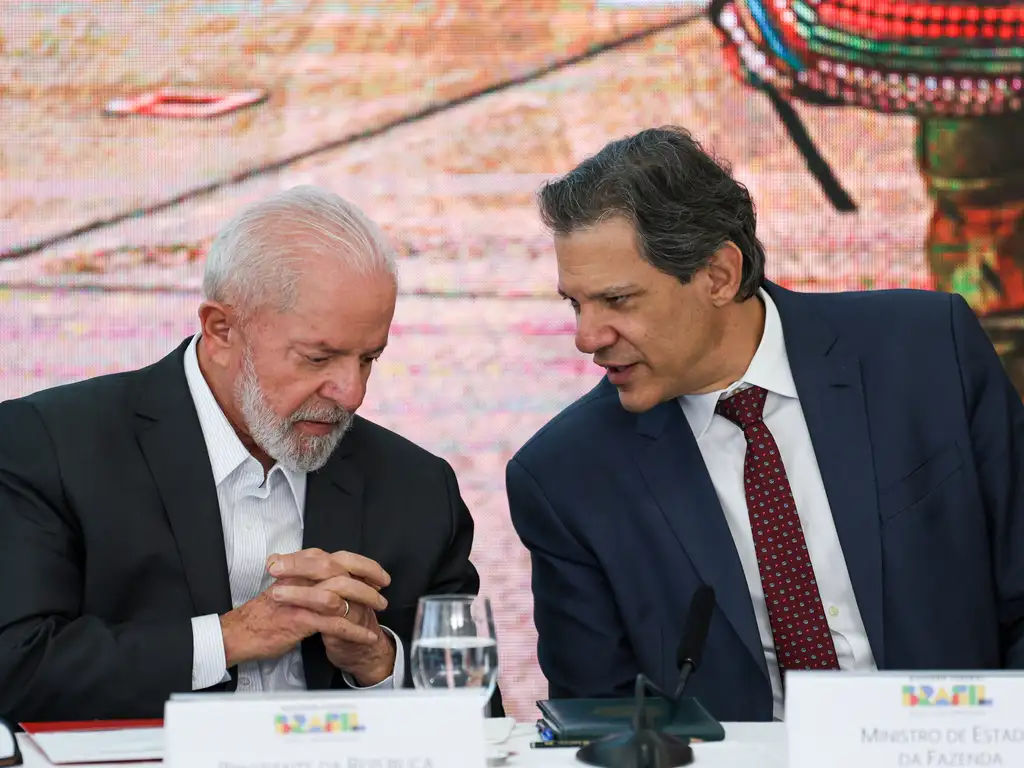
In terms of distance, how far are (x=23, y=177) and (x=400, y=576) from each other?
1.73m

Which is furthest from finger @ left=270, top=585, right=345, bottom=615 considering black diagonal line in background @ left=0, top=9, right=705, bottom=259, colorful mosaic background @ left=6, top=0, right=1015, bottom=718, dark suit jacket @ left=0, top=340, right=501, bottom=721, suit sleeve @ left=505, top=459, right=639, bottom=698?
black diagonal line in background @ left=0, top=9, right=705, bottom=259

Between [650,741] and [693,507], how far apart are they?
0.81m

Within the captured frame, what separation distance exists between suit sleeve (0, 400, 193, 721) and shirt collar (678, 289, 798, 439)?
1017 mm

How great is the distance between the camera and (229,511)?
2252mm

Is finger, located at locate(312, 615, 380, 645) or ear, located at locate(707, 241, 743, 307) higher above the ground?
ear, located at locate(707, 241, 743, 307)

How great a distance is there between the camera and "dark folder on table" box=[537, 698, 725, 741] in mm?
1700

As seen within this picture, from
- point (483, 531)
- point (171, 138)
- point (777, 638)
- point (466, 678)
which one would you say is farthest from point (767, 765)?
point (171, 138)

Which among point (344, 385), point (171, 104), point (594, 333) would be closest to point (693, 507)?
point (594, 333)

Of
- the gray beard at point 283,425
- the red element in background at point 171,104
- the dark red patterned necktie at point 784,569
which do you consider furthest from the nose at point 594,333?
the red element in background at point 171,104

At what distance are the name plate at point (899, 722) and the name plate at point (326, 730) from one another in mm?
370

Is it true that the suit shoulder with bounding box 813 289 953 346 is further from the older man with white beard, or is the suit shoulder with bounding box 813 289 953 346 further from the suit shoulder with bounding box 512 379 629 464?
the older man with white beard

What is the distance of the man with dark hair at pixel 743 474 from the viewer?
2.29 meters

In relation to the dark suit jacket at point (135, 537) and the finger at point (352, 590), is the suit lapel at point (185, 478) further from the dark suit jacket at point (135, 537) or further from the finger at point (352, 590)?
the finger at point (352, 590)

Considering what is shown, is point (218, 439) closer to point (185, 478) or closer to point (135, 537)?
point (185, 478)
